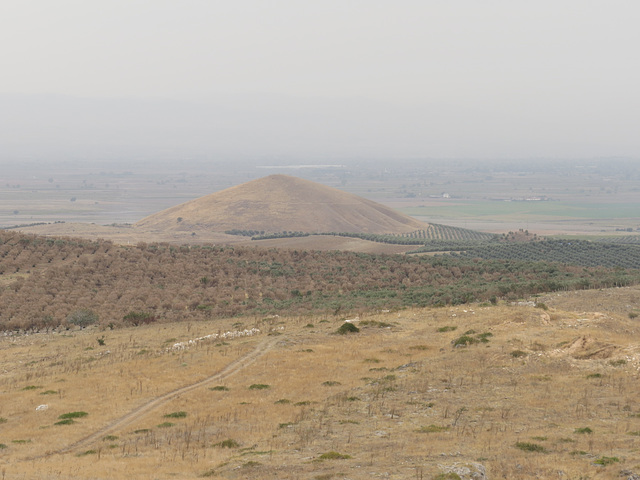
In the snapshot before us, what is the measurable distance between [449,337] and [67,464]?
24.7 meters

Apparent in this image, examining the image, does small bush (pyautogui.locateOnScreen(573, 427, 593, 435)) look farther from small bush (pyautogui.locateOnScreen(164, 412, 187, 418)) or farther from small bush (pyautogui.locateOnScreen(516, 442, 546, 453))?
small bush (pyautogui.locateOnScreen(164, 412, 187, 418))

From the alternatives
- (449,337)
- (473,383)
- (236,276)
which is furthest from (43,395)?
(236,276)

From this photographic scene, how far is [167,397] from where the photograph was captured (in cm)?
3034

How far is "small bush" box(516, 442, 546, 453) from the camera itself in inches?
771

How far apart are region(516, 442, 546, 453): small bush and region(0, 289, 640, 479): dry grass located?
169mm

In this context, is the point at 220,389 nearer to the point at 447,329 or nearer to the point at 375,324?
the point at 375,324

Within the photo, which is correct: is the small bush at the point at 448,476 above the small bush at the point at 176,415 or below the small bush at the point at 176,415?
above

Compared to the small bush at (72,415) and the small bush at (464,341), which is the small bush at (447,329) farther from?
the small bush at (72,415)

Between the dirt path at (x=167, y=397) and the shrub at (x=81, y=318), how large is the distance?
74.2 feet

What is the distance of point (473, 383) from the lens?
28938 millimetres

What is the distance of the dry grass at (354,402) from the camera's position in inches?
768

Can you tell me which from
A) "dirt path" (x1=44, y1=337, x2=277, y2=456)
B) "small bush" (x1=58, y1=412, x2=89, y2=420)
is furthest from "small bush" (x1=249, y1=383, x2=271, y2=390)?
"small bush" (x1=58, y1=412, x2=89, y2=420)

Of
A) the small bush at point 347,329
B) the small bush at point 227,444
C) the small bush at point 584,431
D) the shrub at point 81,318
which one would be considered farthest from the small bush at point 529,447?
the shrub at point 81,318

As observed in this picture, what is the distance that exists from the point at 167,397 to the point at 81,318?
28.9 m
